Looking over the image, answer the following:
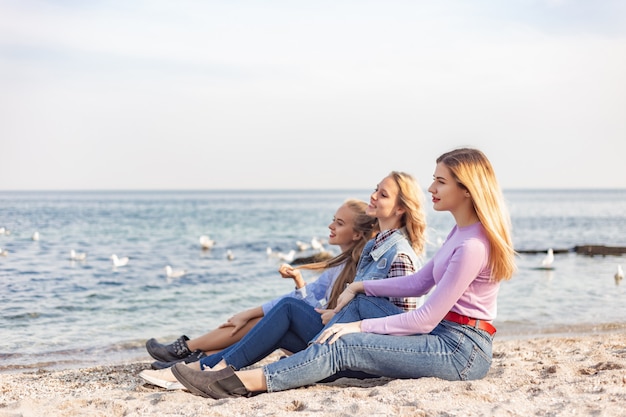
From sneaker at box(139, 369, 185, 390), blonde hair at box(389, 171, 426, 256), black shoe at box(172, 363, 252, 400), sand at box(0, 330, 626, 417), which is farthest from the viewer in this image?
blonde hair at box(389, 171, 426, 256)

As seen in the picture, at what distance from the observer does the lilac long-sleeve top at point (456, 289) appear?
4.19 metres

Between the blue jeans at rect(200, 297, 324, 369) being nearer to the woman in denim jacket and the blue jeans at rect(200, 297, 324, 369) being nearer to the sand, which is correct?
the woman in denim jacket

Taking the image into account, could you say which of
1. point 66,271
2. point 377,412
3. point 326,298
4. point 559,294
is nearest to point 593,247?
point 559,294

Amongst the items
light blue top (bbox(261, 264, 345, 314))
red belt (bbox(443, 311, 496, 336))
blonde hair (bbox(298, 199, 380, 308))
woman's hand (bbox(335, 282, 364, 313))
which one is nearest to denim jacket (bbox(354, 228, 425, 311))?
woman's hand (bbox(335, 282, 364, 313))

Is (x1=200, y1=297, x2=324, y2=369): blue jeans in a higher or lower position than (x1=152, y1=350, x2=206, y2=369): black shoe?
higher

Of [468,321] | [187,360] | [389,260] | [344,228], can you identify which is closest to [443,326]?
[468,321]

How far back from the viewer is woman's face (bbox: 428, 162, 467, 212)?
4.38 meters

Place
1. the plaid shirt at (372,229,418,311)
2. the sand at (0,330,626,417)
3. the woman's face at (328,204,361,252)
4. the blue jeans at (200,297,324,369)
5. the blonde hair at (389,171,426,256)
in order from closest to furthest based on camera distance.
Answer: the sand at (0,330,626,417), the blue jeans at (200,297,324,369), the plaid shirt at (372,229,418,311), the blonde hair at (389,171,426,256), the woman's face at (328,204,361,252)

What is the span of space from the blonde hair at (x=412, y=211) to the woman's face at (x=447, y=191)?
911 mm

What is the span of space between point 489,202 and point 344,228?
1.80m

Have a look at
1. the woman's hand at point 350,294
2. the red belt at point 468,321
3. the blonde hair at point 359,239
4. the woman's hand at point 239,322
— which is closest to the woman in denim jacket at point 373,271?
the woman's hand at point 350,294

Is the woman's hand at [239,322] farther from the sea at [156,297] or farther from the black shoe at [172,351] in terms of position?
the sea at [156,297]

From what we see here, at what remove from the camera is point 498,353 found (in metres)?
6.74

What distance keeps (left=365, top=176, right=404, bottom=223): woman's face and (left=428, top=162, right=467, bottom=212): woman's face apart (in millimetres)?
937
